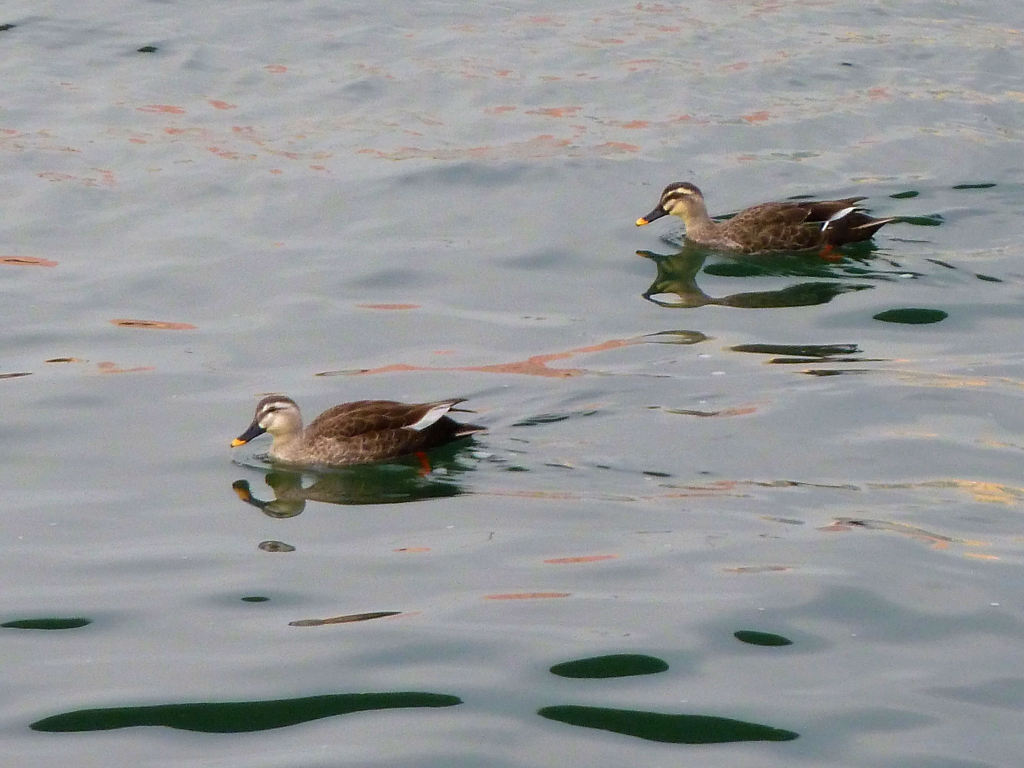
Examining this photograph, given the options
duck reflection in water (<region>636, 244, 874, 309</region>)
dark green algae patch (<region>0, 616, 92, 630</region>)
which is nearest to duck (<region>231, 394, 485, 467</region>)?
dark green algae patch (<region>0, 616, 92, 630</region>)

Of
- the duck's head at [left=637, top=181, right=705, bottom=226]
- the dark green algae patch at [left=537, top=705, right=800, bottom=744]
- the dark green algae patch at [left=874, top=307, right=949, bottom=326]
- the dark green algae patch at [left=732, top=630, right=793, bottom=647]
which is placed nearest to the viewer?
the dark green algae patch at [left=537, top=705, right=800, bottom=744]

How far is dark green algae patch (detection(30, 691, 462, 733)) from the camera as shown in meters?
8.03

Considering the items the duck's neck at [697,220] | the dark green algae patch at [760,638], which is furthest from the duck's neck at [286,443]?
the duck's neck at [697,220]

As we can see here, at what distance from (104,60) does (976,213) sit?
41.3 feet

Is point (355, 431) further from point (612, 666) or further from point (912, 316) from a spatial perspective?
A: point (912, 316)

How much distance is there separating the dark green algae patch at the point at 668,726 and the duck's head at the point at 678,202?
383 inches

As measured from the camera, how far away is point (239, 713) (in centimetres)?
811

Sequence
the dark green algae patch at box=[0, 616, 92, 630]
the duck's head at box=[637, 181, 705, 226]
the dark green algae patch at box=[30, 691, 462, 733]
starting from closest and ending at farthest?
the dark green algae patch at box=[30, 691, 462, 733] → the dark green algae patch at box=[0, 616, 92, 630] → the duck's head at box=[637, 181, 705, 226]

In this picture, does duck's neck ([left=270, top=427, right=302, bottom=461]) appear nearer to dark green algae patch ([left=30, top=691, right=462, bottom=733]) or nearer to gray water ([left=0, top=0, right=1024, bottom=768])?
gray water ([left=0, top=0, right=1024, bottom=768])

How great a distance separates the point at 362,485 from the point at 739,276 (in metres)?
5.83

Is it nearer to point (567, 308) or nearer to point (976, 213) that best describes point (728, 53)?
point (976, 213)

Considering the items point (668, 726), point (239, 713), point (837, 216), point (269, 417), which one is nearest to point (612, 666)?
point (668, 726)

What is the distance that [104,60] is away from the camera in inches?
924

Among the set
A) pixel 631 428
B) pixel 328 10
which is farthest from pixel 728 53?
pixel 631 428
